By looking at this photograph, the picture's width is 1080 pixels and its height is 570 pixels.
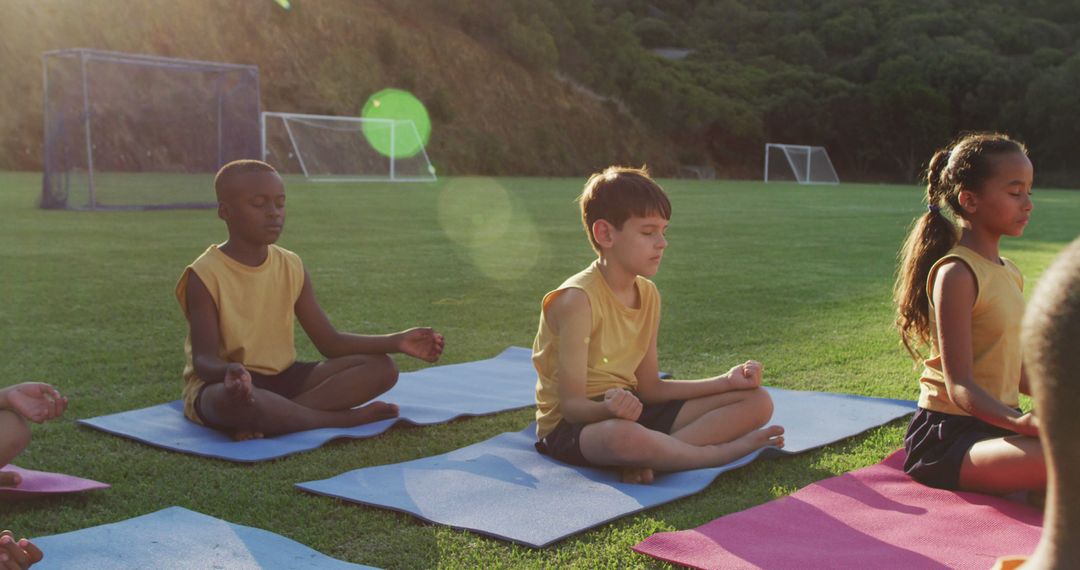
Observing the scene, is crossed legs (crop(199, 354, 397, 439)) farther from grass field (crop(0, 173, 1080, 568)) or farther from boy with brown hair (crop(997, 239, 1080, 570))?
boy with brown hair (crop(997, 239, 1080, 570))

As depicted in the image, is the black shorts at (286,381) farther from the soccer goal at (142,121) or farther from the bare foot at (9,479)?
the soccer goal at (142,121)

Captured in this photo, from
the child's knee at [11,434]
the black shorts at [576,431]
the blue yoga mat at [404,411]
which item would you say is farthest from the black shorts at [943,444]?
the child's knee at [11,434]

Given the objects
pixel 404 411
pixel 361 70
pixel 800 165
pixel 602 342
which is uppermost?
pixel 361 70

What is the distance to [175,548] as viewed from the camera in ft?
8.55

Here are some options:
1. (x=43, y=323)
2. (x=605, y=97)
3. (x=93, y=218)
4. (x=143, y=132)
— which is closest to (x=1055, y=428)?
(x=43, y=323)

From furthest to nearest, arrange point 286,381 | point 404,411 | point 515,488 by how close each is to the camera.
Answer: point 404,411
point 286,381
point 515,488

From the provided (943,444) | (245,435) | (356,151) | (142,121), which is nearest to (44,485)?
(245,435)

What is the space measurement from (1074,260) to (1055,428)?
0.19 m

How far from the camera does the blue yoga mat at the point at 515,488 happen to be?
9.37 ft

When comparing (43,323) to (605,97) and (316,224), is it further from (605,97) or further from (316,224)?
(605,97)

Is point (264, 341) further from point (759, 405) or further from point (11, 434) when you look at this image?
point (759, 405)

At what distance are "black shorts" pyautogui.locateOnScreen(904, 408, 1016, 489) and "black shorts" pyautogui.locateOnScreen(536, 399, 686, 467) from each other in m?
0.78

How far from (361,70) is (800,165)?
19.2 meters

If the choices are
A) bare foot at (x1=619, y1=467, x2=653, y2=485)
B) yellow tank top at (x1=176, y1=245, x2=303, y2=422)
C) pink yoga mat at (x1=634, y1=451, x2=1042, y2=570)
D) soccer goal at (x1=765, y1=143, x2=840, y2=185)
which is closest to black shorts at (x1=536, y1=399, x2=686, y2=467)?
bare foot at (x1=619, y1=467, x2=653, y2=485)
